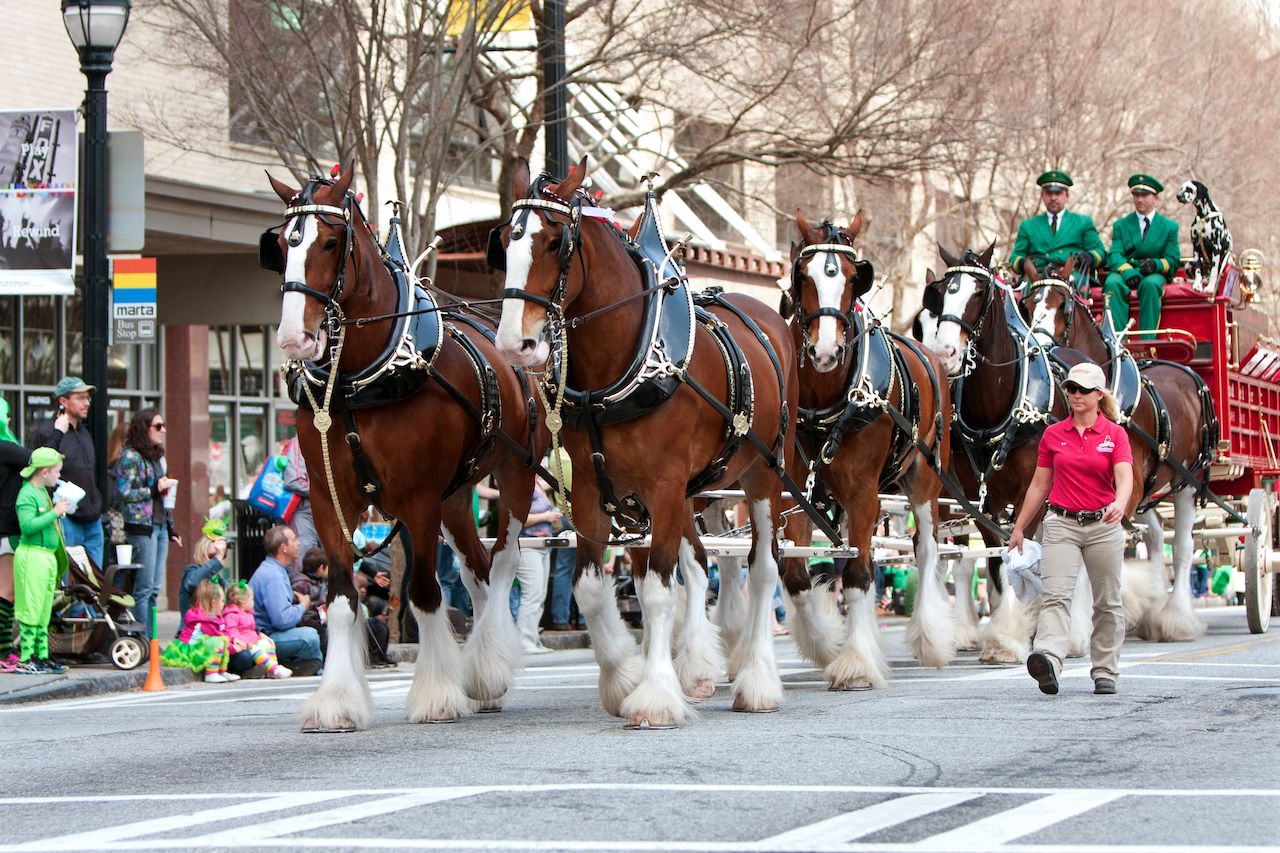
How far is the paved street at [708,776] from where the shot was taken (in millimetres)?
6242

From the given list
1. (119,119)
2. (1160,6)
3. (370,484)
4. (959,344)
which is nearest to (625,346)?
(370,484)

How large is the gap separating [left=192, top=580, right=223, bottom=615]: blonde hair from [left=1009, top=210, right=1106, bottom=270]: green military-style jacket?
268 inches

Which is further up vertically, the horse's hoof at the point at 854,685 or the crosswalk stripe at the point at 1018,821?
the horse's hoof at the point at 854,685

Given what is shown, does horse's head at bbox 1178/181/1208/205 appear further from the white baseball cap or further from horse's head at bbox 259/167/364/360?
horse's head at bbox 259/167/364/360

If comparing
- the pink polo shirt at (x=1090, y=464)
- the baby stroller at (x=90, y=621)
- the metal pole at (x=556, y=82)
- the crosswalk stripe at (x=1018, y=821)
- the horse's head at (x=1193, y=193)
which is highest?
the metal pole at (x=556, y=82)

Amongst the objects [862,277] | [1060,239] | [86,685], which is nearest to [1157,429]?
[1060,239]

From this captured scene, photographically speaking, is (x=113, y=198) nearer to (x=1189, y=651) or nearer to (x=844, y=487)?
(x=844, y=487)

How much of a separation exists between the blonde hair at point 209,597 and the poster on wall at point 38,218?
2932 mm

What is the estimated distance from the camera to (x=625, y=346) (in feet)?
31.7

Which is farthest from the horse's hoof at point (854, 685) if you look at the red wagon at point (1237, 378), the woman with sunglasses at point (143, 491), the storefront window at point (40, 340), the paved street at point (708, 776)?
Result: the storefront window at point (40, 340)

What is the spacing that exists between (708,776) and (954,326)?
19.5 ft

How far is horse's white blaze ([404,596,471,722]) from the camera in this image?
1017cm

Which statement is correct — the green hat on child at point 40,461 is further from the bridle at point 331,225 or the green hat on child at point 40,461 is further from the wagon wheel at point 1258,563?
the wagon wheel at point 1258,563

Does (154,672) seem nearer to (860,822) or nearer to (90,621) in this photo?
(90,621)
